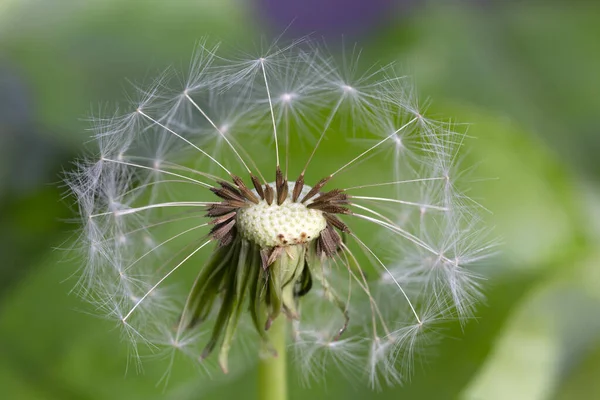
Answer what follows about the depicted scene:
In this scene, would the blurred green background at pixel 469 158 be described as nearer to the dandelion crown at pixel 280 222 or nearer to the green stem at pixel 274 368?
the dandelion crown at pixel 280 222

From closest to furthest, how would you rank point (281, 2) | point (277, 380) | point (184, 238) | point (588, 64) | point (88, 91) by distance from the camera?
point (277, 380)
point (184, 238)
point (88, 91)
point (588, 64)
point (281, 2)

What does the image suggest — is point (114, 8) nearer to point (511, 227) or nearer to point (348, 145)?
point (348, 145)

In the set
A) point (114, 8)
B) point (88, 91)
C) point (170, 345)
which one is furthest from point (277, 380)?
point (114, 8)

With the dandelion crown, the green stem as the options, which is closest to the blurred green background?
the dandelion crown

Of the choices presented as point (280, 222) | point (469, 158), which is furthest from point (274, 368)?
point (469, 158)

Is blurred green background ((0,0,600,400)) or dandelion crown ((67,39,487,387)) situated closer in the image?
dandelion crown ((67,39,487,387))

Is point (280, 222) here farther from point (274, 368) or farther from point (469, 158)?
point (469, 158)

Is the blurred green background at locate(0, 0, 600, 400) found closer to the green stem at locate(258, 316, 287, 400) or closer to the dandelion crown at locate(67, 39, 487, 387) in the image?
the dandelion crown at locate(67, 39, 487, 387)
